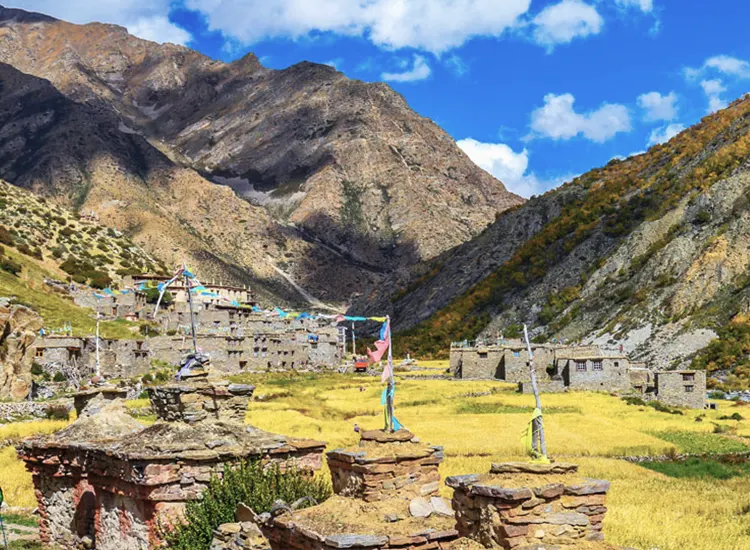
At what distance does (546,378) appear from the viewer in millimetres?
62188

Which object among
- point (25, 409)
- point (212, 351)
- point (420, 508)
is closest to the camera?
point (420, 508)

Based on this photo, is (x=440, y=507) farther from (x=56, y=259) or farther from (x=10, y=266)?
(x=56, y=259)

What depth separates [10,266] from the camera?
76375 millimetres

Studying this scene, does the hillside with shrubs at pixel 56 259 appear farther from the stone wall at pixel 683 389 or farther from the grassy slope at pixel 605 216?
the stone wall at pixel 683 389

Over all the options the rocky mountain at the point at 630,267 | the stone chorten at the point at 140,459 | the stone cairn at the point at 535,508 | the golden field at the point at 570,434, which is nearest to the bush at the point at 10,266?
the golden field at the point at 570,434

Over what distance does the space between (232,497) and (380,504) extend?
3914 mm

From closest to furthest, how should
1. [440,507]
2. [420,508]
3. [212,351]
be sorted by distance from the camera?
[420,508]
[440,507]
[212,351]

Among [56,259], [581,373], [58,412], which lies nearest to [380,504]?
[58,412]

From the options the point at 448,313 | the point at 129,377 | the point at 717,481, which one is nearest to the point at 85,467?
the point at 717,481

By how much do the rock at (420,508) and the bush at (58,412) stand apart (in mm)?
30379

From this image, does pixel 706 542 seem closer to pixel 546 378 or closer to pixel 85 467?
pixel 85 467

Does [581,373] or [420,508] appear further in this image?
[581,373]

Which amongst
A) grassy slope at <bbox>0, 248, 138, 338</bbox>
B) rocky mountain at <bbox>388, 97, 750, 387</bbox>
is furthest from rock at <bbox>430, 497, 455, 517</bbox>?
rocky mountain at <bbox>388, 97, 750, 387</bbox>

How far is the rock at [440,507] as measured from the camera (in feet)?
37.1
